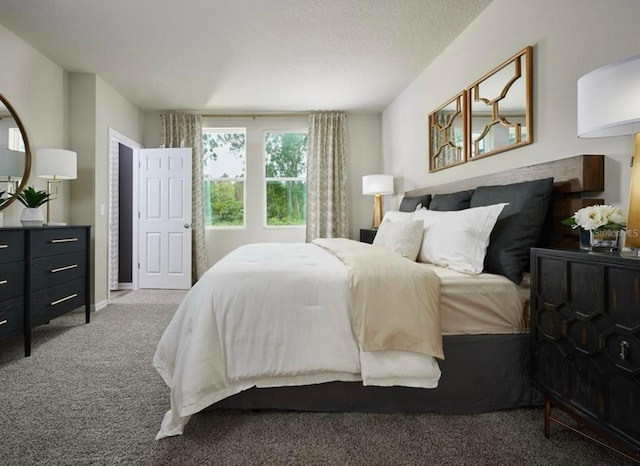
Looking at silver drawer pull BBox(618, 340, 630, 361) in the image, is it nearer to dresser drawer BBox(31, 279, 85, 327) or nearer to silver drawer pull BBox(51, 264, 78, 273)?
dresser drawer BBox(31, 279, 85, 327)

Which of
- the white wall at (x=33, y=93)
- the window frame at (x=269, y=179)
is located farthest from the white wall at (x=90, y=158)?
the window frame at (x=269, y=179)

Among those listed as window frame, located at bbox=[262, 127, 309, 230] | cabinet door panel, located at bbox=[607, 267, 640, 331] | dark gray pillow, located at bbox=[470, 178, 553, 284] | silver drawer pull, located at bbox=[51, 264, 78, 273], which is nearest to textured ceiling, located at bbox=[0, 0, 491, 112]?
window frame, located at bbox=[262, 127, 309, 230]

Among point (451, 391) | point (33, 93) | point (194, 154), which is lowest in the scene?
point (451, 391)

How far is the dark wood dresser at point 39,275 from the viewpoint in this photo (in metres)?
2.33

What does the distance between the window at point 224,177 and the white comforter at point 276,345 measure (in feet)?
12.7

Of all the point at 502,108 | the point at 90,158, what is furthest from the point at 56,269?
the point at 502,108

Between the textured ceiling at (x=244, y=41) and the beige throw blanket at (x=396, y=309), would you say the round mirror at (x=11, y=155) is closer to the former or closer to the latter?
the textured ceiling at (x=244, y=41)

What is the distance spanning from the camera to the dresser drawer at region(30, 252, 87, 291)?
8.48 ft

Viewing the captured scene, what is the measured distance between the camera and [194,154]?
518 centimetres

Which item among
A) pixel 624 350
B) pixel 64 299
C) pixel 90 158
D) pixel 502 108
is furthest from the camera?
pixel 90 158

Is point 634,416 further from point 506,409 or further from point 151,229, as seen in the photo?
point 151,229

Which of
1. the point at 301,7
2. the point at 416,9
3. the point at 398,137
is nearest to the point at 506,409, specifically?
the point at 416,9

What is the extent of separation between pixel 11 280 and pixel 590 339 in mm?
3226

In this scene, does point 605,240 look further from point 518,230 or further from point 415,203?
point 415,203
